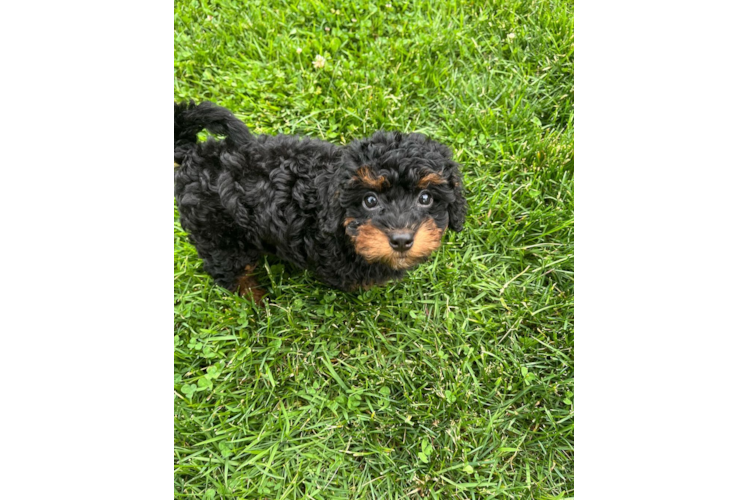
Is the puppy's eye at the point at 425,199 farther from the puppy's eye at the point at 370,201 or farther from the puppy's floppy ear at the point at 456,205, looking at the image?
the puppy's eye at the point at 370,201

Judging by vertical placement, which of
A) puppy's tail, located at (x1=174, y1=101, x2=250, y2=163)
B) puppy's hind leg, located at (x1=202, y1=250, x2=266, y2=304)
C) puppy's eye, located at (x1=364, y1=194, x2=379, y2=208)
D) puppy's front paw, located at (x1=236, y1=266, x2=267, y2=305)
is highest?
puppy's tail, located at (x1=174, y1=101, x2=250, y2=163)

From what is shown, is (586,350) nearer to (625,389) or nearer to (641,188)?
(625,389)

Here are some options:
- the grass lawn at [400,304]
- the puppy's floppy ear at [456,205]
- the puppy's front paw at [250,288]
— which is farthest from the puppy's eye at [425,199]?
the puppy's front paw at [250,288]

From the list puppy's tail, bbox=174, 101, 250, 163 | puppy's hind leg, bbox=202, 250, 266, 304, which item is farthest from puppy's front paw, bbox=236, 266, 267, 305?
puppy's tail, bbox=174, 101, 250, 163

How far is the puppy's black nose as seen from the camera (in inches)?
102

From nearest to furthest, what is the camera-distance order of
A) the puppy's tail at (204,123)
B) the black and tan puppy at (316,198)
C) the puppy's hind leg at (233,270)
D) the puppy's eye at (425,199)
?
the black and tan puppy at (316,198), the puppy's eye at (425,199), the puppy's tail at (204,123), the puppy's hind leg at (233,270)

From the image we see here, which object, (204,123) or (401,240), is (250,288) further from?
(401,240)

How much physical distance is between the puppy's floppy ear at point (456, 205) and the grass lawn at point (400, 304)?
0.88m

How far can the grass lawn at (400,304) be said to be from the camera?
10.8 ft

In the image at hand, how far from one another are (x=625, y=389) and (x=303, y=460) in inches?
96.0

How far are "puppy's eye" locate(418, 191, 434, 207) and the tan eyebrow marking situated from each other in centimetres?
8

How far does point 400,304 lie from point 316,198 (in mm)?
1410

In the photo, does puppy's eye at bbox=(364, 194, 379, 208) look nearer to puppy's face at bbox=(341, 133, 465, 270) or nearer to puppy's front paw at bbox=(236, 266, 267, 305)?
puppy's face at bbox=(341, 133, 465, 270)

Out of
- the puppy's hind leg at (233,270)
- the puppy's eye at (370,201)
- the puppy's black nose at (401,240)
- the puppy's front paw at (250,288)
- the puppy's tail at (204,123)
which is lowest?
the puppy's front paw at (250,288)
